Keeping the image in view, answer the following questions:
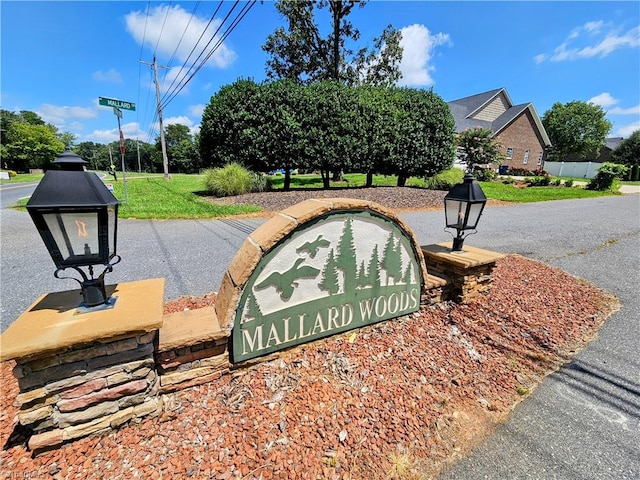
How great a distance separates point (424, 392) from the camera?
216cm

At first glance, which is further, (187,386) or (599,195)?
(599,195)

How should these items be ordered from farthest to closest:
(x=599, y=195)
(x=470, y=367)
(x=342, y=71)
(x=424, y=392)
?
(x=342, y=71) → (x=599, y=195) → (x=470, y=367) → (x=424, y=392)

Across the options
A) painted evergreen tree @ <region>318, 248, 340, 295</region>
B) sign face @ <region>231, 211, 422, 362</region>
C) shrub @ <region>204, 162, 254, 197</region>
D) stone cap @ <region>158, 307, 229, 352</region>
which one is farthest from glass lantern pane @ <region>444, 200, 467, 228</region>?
shrub @ <region>204, 162, 254, 197</region>

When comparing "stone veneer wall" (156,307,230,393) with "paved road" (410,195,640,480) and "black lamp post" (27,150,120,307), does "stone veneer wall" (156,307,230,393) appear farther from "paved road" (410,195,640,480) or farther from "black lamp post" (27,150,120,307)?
"paved road" (410,195,640,480)

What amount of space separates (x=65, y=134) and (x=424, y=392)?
92.4 meters

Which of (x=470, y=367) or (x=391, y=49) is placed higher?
(x=391, y=49)

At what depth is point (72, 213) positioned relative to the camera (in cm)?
156

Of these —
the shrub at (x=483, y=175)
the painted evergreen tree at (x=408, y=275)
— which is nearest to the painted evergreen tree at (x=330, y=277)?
the painted evergreen tree at (x=408, y=275)

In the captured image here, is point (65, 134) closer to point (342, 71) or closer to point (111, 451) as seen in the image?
point (342, 71)

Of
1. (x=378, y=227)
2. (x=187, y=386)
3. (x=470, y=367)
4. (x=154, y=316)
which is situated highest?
(x=378, y=227)

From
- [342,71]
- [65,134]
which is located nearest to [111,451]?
[342,71]

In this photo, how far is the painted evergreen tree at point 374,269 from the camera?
2.51m

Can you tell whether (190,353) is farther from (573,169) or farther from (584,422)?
(573,169)

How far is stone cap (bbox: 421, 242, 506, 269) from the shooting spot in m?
3.10
